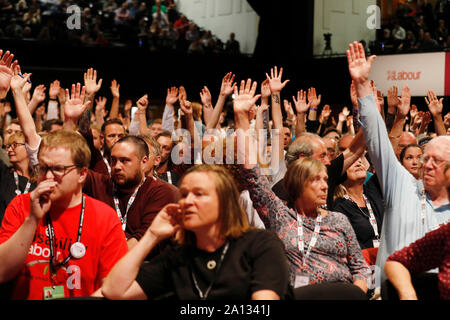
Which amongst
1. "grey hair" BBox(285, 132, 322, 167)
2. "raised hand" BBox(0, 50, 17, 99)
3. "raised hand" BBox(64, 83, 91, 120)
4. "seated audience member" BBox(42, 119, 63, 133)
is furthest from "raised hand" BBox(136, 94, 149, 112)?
"grey hair" BBox(285, 132, 322, 167)

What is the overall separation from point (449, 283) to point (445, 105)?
28.0ft

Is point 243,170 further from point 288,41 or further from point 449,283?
point 288,41

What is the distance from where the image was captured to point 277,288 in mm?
1877

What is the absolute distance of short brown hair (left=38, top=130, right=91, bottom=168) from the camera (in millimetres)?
2391

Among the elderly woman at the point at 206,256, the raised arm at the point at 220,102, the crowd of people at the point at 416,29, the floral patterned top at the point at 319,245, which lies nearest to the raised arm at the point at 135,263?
the elderly woman at the point at 206,256

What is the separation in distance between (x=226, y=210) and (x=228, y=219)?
1.3 inches

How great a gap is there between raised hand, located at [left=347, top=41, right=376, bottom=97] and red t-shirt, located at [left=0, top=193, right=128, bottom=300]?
1.31 metres

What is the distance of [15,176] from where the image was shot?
4.14 meters

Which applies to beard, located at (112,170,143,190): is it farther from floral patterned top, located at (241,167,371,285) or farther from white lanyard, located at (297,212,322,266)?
white lanyard, located at (297,212,322,266)

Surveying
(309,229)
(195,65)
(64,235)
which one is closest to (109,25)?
(195,65)

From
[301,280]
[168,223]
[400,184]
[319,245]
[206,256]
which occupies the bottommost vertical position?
[301,280]

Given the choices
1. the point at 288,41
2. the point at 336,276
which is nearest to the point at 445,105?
the point at 288,41

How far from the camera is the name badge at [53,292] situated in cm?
235

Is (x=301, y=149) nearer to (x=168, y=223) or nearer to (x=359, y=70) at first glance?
(x=359, y=70)
